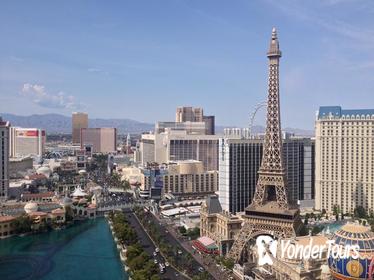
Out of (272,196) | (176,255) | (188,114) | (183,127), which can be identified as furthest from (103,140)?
(176,255)

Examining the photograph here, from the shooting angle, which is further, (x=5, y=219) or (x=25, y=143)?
(x=25, y=143)

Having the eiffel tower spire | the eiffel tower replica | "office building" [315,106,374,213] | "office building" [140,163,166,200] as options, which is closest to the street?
the eiffel tower replica

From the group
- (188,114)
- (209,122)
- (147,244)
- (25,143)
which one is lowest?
(147,244)

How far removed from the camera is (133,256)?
37.7m

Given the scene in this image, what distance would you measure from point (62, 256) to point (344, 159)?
134ft

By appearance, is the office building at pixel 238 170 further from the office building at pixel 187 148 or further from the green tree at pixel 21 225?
the office building at pixel 187 148

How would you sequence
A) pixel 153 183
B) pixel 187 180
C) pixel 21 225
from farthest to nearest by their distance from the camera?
pixel 187 180
pixel 153 183
pixel 21 225

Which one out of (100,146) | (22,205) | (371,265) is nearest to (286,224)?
(371,265)

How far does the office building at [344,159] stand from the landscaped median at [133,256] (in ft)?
101

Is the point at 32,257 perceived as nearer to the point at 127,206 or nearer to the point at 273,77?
the point at 127,206

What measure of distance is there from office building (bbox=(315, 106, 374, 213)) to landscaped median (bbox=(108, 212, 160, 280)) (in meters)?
30.7

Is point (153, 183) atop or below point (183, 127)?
below

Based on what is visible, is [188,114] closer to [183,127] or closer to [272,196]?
[183,127]

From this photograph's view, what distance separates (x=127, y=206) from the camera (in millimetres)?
67625
